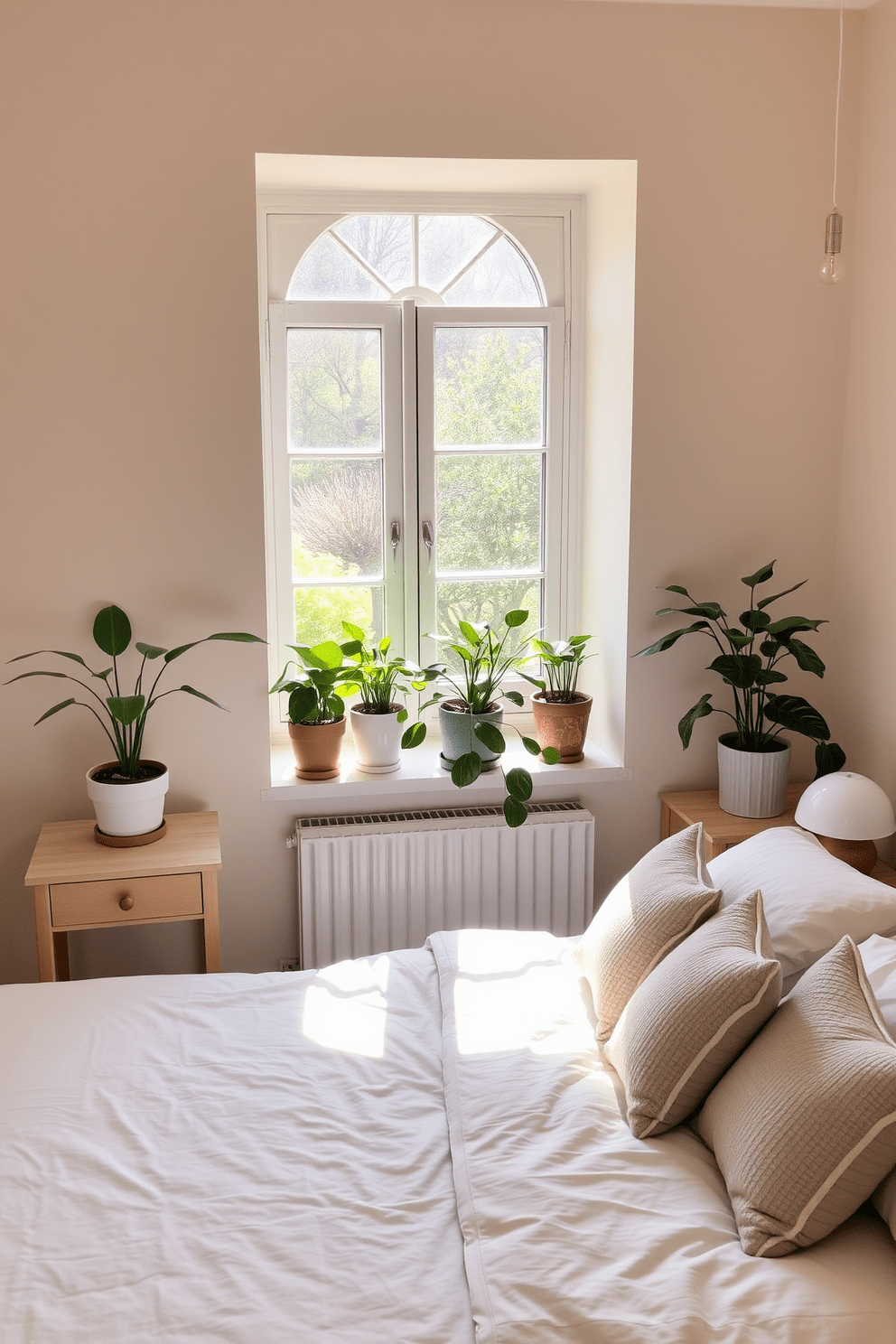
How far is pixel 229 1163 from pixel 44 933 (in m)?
0.98

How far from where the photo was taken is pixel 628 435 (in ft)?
9.57

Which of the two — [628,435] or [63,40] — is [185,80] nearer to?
[63,40]

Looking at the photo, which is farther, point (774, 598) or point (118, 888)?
point (774, 598)

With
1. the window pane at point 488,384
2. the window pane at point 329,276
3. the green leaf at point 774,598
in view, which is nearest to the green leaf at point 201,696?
the window pane at point 488,384

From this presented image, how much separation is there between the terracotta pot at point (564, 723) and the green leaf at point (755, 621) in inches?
19.5

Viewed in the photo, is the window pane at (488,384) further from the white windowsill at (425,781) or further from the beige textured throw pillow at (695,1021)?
the beige textured throw pillow at (695,1021)

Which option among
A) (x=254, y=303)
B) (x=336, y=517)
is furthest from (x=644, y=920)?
(x=254, y=303)

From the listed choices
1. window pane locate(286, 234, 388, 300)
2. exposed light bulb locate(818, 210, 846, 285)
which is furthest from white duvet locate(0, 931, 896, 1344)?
window pane locate(286, 234, 388, 300)

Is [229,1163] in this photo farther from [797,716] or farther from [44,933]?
[797,716]

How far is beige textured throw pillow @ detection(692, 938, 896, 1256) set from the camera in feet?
4.83

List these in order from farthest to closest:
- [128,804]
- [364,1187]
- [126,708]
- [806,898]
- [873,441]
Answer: [873,441], [128,804], [126,708], [806,898], [364,1187]

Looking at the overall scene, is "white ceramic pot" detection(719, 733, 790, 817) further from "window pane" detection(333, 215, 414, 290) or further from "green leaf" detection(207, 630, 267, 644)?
"window pane" detection(333, 215, 414, 290)

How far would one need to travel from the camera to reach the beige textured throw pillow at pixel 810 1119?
147 cm

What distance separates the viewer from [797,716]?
2.88 m
